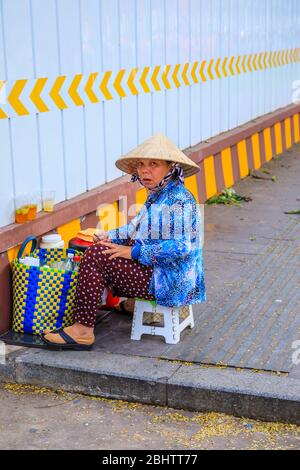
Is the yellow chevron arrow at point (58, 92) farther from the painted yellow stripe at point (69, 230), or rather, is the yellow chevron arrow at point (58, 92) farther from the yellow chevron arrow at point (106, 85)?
the painted yellow stripe at point (69, 230)

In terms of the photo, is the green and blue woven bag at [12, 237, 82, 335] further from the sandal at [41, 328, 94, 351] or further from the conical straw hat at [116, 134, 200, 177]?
the conical straw hat at [116, 134, 200, 177]

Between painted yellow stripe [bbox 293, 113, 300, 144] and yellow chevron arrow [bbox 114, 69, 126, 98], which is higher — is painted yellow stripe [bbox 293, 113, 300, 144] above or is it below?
below

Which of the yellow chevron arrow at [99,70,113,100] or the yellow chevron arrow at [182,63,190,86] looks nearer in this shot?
the yellow chevron arrow at [99,70,113,100]

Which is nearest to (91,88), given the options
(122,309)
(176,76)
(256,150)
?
(122,309)

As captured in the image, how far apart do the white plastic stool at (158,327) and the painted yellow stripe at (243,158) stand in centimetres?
506

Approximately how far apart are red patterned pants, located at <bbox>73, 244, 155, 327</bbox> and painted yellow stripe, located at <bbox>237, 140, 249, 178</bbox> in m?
5.17

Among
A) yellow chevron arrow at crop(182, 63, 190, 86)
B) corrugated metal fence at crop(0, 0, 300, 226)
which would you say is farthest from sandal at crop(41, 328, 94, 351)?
yellow chevron arrow at crop(182, 63, 190, 86)

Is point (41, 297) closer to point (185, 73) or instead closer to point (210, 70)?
point (185, 73)

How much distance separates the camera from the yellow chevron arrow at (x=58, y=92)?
5.51 m

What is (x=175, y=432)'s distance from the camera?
13.4ft

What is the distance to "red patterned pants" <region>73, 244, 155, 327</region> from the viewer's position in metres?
4.74

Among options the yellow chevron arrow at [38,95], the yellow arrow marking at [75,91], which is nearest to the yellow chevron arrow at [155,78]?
the yellow arrow marking at [75,91]

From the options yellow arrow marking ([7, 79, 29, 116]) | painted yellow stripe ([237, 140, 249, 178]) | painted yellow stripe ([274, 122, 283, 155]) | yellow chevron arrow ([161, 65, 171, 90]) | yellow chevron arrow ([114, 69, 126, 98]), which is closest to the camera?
yellow arrow marking ([7, 79, 29, 116])

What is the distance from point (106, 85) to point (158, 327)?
220cm
